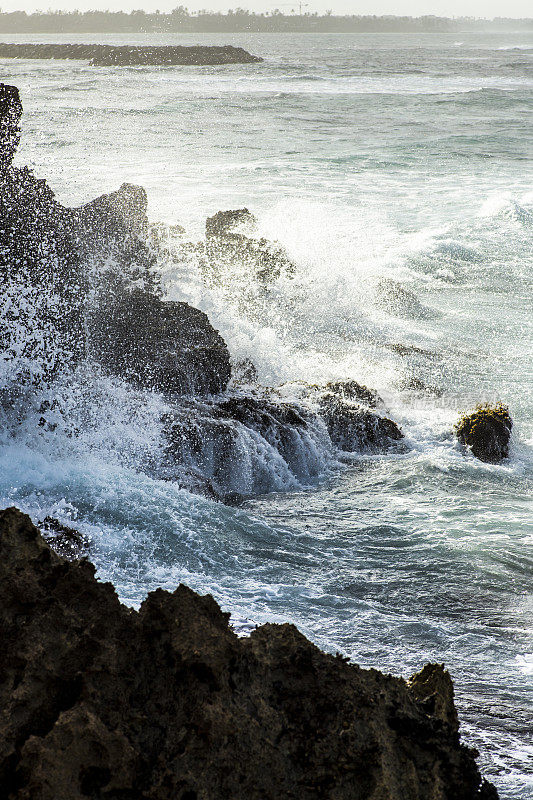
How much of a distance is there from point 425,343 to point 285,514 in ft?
17.8

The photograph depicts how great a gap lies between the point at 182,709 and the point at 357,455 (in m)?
5.09

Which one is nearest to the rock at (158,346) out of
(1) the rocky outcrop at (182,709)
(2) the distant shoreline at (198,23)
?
(1) the rocky outcrop at (182,709)

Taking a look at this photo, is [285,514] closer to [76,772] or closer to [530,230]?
[76,772]

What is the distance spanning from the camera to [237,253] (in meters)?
12.0

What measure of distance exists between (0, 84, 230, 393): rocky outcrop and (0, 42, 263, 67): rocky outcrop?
5867cm

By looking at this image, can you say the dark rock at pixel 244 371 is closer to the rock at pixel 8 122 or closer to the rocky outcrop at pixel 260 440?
the rocky outcrop at pixel 260 440

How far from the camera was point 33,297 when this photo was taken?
6703 millimetres

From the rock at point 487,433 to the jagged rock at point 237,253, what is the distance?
5265 mm

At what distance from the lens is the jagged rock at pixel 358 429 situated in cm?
721

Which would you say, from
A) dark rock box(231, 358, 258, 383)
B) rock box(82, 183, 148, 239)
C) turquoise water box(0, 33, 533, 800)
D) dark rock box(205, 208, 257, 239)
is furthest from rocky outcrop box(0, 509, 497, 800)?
dark rock box(205, 208, 257, 239)

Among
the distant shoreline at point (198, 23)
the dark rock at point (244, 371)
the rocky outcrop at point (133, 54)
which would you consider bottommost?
the dark rock at point (244, 371)

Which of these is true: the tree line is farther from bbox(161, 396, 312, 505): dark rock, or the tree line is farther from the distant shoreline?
bbox(161, 396, 312, 505): dark rock

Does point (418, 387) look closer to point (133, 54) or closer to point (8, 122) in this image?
point (8, 122)

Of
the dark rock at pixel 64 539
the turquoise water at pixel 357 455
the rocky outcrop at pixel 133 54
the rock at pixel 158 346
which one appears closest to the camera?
the turquoise water at pixel 357 455
